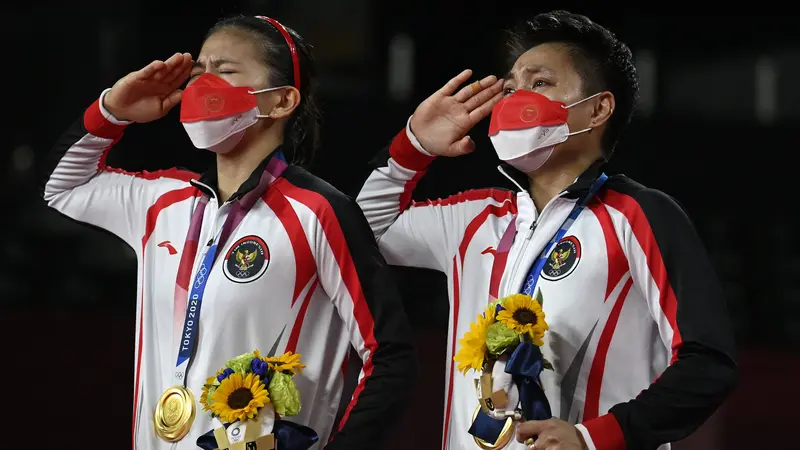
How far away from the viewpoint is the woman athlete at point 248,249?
2320 millimetres

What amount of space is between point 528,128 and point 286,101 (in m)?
0.57

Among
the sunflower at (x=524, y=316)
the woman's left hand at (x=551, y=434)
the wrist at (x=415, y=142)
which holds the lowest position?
the woman's left hand at (x=551, y=434)

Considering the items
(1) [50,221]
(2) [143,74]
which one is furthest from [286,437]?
(1) [50,221]

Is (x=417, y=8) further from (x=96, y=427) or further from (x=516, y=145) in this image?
(x=516, y=145)

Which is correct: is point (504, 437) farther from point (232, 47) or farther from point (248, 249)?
point (232, 47)

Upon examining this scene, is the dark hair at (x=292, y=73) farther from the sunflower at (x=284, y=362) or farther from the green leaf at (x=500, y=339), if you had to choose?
the green leaf at (x=500, y=339)

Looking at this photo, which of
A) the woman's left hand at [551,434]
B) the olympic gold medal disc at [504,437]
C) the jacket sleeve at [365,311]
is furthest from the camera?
the jacket sleeve at [365,311]

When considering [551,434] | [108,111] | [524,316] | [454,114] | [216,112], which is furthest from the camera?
[108,111]

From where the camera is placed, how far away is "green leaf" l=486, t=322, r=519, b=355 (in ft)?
7.02

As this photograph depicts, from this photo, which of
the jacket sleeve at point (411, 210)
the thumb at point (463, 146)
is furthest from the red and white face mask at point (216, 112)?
the thumb at point (463, 146)

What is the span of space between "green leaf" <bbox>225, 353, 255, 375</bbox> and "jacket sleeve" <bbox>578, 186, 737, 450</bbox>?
0.64 meters

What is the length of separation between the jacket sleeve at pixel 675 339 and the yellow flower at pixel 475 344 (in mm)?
235

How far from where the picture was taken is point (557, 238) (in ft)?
7.62

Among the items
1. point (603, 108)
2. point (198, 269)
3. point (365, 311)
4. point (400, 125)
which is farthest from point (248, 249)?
point (400, 125)
